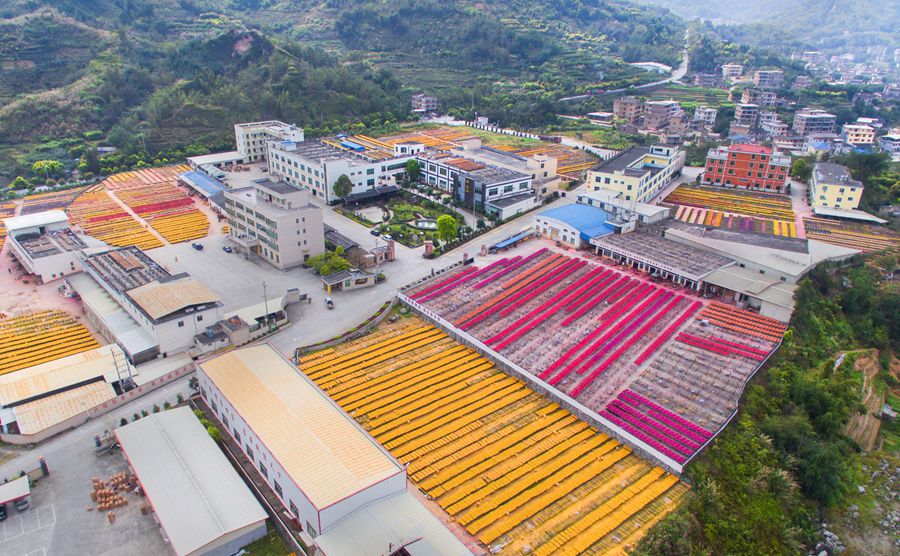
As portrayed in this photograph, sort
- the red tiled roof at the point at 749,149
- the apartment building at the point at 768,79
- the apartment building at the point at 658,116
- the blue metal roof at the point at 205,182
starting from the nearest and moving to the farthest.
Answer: the blue metal roof at the point at 205,182 < the red tiled roof at the point at 749,149 < the apartment building at the point at 658,116 < the apartment building at the point at 768,79

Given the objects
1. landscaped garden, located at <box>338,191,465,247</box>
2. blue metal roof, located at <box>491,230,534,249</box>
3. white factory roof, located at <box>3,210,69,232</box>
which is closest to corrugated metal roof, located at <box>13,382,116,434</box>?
white factory roof, located at <box>3,210,69,232</box>

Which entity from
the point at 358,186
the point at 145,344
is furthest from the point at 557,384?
the point at 358,186

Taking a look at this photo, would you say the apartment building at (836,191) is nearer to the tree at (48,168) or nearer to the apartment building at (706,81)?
the tree at (48,168)

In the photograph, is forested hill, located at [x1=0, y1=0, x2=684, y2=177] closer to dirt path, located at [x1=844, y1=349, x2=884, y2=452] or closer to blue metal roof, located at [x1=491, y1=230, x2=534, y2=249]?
blue metal roof, located at [x1=491, y1=230, x2=534, y2=249]

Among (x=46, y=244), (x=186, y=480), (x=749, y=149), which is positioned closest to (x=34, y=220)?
(x=46, y=244)

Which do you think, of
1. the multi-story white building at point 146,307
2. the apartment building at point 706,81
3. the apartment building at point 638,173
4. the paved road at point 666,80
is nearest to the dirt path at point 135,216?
the multi-story white building at point 146,307
